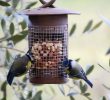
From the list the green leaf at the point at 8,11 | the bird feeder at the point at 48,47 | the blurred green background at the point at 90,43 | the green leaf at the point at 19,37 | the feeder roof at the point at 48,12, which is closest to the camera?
the feeder roof at the point at 48,12

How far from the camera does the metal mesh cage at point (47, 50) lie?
2150 mm

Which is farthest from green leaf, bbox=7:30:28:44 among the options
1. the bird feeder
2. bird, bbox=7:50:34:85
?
bird, bbox=7:50:34:85

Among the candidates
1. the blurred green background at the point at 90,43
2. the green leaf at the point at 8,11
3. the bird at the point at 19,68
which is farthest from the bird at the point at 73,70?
the blurred green background at the point at 90,43

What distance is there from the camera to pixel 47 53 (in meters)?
2.16

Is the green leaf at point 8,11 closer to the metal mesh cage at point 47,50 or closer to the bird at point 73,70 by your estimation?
the metal mesh cage at point 47,50

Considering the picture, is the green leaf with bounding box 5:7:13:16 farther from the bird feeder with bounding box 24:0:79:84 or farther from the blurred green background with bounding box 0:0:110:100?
the blurred green background with bounding box 0:0:110:100

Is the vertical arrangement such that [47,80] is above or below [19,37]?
below

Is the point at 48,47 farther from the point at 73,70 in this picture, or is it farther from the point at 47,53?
the point at 73,70

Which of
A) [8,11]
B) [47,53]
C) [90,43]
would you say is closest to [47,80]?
[47,53]

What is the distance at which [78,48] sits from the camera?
3.52m

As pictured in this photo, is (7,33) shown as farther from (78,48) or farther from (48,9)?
(78,48)

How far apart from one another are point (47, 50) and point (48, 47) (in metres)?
0.02

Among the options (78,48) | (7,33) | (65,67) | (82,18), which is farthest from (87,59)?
(65,67)

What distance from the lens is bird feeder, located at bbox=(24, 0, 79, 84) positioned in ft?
6.97
